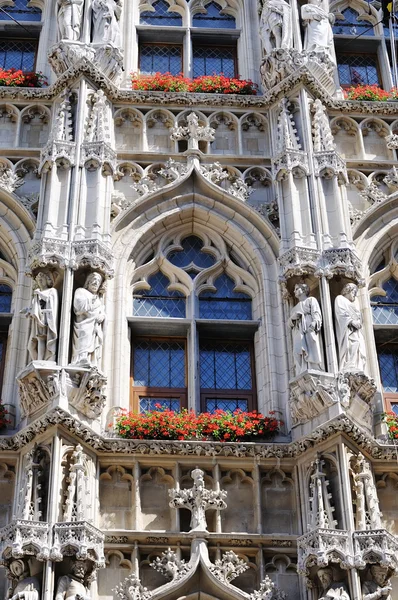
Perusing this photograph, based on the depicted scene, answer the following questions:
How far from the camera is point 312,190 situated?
17.1 metres

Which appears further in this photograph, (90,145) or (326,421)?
(90,145)

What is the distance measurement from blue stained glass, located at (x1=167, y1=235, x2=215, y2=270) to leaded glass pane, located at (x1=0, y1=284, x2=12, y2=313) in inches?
101

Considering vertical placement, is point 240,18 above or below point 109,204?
above

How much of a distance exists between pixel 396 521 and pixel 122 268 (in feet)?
18.2

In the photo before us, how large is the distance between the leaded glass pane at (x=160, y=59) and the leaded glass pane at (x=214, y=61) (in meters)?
0.33

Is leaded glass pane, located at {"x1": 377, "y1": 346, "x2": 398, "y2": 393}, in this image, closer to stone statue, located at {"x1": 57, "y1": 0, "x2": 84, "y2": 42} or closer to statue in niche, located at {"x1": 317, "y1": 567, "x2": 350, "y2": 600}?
statue in niche, located at {"x1": 317, "y1": 567, "x2": 350, "y2": 600}

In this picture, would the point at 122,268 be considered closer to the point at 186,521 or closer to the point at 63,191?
the point at 63,191

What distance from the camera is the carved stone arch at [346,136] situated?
61.6ft

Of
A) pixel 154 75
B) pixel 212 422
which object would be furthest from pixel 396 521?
pixel 154 75

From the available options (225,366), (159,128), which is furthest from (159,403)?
(159,128)

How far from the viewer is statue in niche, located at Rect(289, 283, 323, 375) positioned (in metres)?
15.2

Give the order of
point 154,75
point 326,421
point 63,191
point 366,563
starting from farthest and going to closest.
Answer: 1. point 154,75
2. point 63,191
3. point 326,421
4. point 366,563

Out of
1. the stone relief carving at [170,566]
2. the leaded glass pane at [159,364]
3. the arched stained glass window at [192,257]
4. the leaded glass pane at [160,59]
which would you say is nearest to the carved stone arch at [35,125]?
the leaded glass pane at [160,59]

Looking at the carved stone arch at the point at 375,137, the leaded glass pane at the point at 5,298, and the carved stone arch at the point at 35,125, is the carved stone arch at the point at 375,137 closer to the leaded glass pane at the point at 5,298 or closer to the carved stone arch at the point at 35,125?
the carved stone arch at the point at 35,125
